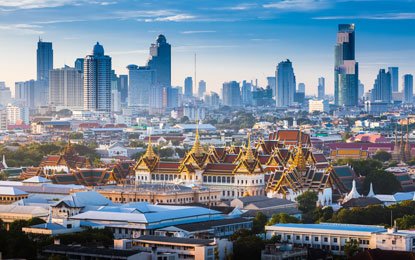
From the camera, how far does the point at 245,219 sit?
193 ft

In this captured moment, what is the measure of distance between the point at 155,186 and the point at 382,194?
42.5 feet

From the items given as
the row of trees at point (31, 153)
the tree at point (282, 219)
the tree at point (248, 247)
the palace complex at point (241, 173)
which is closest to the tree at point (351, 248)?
the tree at point (248, 247)

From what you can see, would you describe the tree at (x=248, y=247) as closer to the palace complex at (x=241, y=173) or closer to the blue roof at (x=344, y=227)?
the blue roof at (x=344, y=227)

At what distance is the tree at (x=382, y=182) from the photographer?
A: 7744 cm

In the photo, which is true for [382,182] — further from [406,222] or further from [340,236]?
[340,236]

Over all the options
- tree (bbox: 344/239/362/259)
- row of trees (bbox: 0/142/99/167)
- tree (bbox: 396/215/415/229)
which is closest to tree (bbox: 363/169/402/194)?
tree (bbox: 396/215/415/229)

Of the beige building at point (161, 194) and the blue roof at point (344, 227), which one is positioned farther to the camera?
the beige building at point (161, 194)

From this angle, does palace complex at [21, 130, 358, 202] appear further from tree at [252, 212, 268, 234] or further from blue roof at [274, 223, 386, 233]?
blue roof at [274, 223, 386, 233]

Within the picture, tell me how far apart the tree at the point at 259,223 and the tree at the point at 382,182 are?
17.8m

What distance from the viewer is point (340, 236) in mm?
52312

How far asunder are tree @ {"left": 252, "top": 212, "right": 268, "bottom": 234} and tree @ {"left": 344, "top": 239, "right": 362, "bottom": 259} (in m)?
5.45

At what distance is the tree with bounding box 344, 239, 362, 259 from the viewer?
1978 inches

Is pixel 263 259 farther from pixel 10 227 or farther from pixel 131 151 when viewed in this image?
pixel 131 151

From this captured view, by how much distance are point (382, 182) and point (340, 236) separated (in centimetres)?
2626
